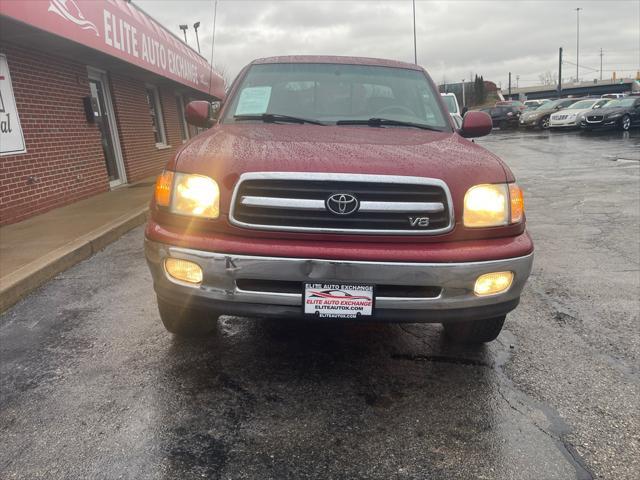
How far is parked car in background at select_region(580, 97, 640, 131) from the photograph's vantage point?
20.5 meters

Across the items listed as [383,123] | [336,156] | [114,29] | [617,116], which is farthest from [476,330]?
[617,116]

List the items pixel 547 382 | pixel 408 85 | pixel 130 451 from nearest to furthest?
pixel 130 451
pixel 547 382
pixel 408 85

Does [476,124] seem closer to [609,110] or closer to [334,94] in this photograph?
[334,94]

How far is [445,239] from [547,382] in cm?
103

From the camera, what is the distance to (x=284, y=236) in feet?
7.00

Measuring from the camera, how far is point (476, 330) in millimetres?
2672

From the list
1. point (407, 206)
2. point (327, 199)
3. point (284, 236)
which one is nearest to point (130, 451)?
point (284, 236)

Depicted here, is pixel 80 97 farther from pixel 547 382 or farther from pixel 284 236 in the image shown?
pixel 547 382

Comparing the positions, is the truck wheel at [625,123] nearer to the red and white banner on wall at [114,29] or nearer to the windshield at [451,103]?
the windshield at [451,103]

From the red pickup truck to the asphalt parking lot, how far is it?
0.48m

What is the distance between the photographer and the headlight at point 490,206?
7.23 feet

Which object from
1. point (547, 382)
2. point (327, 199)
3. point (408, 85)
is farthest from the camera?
point (408, 85)

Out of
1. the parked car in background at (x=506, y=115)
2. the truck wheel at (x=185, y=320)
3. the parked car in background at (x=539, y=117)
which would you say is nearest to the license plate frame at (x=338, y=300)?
the truck wheel at (x=185, y=320)

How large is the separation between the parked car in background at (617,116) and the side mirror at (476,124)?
847 inches
